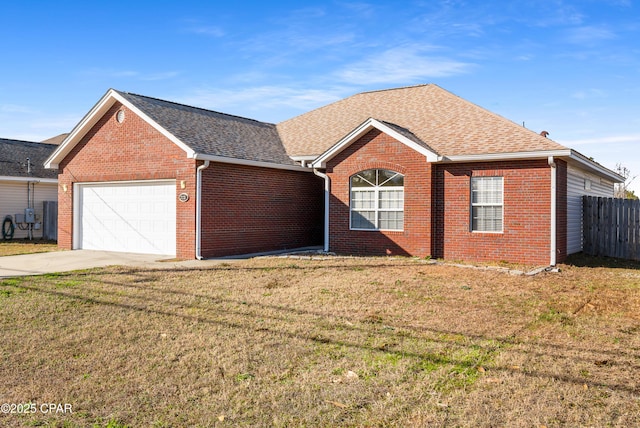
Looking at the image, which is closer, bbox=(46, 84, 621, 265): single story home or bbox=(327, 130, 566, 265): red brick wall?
bbox=(327, 130, 566, 265): red brick wall

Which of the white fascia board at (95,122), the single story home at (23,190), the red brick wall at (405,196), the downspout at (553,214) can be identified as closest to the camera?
the downspout at (553,214)

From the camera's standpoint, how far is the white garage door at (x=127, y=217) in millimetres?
16875

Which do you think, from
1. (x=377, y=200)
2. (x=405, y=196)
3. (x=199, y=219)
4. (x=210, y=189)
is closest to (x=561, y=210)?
(x=405, y=196)

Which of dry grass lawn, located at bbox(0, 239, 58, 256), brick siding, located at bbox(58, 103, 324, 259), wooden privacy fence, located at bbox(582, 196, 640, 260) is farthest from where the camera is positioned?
dry grass lawn, located at bbox(0, 239, 58, 256)

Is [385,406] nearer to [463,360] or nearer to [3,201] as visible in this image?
[463,360]

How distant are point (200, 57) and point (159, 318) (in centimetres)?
1017

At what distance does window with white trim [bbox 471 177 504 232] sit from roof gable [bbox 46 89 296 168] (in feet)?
21.1

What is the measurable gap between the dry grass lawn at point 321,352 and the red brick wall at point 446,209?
3528 millimetres

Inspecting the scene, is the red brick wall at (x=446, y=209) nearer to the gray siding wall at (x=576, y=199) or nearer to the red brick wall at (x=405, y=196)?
the red brick wall at (x=405, y=196)

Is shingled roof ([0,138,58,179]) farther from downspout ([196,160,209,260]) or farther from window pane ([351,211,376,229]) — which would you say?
window pane ([351,211,376,229])

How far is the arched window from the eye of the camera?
16.5m

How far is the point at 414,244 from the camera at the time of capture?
16109mm

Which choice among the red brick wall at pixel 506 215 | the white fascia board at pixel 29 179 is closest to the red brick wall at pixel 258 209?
the red brick wall at pixel 506 215

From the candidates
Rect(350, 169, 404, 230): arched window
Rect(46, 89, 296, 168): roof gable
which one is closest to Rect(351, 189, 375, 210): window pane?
Rect(350, 169, 404, 230): arched window
